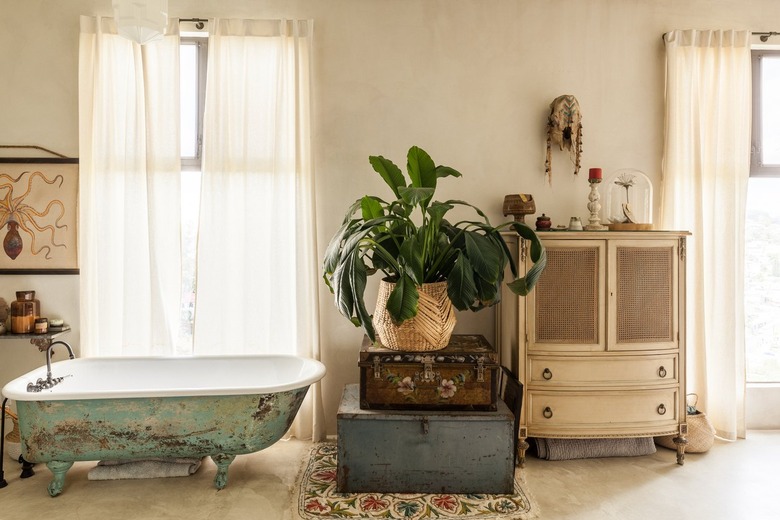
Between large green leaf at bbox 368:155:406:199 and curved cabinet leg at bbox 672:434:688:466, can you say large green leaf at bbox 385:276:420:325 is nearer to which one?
large green leaf at bbox 368:155:406:199

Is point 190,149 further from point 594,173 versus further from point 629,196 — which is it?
point 629,196

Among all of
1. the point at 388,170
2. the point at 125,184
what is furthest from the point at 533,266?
the point at 125,184

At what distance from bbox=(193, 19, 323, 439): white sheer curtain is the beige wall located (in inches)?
5.8

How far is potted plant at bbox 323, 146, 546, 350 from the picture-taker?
2.28m

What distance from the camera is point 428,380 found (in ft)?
8.07

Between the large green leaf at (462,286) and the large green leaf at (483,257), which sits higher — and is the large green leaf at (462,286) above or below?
below

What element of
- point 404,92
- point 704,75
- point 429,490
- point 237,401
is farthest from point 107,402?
point 704,75

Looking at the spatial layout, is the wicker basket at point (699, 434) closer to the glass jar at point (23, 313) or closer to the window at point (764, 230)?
the window at point (764, 230)

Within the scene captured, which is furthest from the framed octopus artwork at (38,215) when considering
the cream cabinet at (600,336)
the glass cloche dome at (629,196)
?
the glass cloche dome at (629,196)

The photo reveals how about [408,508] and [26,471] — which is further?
[26,471]

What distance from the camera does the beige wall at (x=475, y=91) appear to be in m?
3.11

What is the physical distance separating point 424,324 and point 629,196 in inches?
63.5

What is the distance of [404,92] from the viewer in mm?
3127

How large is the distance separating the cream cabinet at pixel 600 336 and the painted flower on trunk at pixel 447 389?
480 mm
